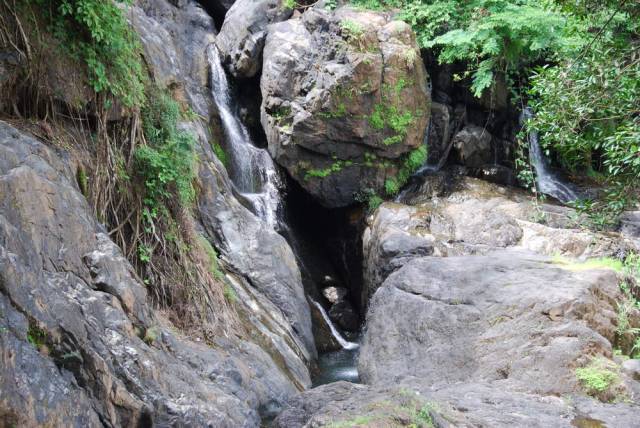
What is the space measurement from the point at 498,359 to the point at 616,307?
210cm

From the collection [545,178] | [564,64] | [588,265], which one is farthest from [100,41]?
[545,178]

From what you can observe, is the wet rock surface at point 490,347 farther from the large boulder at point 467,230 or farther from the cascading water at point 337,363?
the cascading water at point 337,363

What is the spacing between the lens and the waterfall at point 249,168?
13.1 metres

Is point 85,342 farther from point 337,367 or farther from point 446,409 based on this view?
point 337,367

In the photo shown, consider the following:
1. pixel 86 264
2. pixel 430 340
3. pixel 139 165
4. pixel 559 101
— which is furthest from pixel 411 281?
pixel 86 264

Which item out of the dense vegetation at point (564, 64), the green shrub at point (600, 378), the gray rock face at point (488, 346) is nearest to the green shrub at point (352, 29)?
the dense vegetation at point (564, 64)

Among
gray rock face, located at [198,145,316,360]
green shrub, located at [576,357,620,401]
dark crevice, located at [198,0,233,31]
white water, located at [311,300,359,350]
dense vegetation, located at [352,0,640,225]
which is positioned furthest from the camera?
dark crevice, located at [198,0,233,31]

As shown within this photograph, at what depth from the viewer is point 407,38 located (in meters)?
13.7

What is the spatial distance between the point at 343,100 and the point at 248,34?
381 centimetres

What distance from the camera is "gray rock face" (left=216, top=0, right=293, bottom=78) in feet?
47.9

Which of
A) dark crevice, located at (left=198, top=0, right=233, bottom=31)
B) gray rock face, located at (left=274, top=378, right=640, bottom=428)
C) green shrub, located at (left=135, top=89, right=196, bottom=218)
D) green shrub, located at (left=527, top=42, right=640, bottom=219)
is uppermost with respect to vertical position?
dark crevice, located at (left=198, top=0, right=233, bottom=31)

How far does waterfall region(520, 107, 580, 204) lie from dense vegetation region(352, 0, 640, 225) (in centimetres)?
45

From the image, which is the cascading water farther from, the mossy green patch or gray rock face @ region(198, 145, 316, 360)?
the mossy green patch

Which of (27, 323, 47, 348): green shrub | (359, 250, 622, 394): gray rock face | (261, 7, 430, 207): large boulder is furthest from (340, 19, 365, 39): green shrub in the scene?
(27, 323, 47, 348): green shrub
